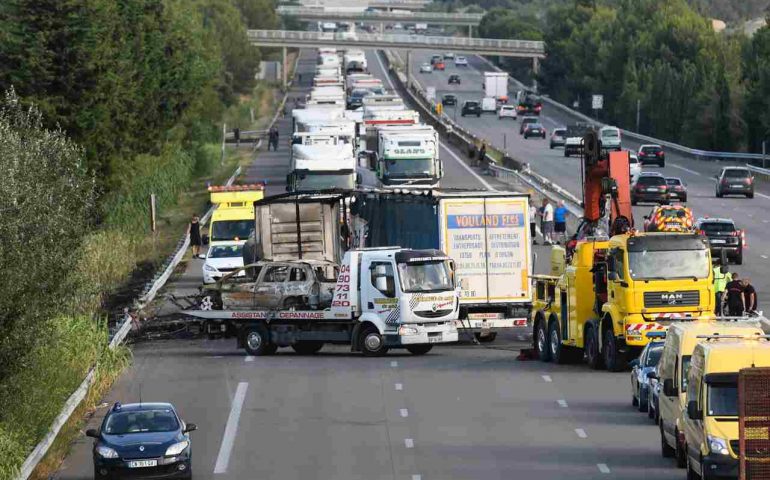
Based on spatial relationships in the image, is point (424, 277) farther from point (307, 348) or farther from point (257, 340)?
point (257, 340)

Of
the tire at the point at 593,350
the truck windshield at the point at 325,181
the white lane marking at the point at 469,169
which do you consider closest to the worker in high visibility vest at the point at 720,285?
the tire at the point at 593,350

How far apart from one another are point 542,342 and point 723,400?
51.4 feet

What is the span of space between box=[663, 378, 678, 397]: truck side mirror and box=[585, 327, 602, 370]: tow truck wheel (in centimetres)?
1070

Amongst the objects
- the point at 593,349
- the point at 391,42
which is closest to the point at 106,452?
Answer: the point at 593,349

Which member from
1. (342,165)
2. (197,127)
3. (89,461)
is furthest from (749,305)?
(197,127)

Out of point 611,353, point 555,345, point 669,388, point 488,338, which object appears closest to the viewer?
point 669,388

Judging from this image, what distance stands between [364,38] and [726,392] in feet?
564

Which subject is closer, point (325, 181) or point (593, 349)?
point (593, 349)

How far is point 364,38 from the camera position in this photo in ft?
626

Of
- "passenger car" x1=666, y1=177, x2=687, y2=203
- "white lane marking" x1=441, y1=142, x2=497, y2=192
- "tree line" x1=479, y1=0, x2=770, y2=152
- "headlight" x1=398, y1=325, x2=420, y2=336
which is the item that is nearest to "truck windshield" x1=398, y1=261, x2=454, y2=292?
"headlight" x1=398, y1=325, x2=420, y2=336

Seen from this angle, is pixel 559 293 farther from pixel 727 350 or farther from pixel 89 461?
pixel 727 350

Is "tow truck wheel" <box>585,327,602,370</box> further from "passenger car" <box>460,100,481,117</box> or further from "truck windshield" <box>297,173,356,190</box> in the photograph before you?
"passenger car" <box>460,100,481,117</box>

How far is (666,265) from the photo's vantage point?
106 ft

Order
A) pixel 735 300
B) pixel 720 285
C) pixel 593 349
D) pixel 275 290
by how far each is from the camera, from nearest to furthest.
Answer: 1. pixel 593 349
2. pixel 735 300
3. pixel 275 290
4. pixel 720 285
